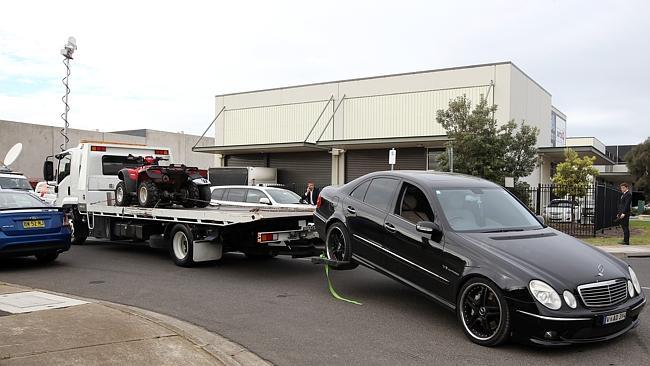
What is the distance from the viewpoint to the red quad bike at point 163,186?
11789mm

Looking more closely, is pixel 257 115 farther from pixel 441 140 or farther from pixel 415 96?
pixel 441 140

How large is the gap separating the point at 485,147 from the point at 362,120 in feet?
38.3

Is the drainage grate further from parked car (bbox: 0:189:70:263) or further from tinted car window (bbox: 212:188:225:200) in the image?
tinted car window (bbox: 212:188:225:200)

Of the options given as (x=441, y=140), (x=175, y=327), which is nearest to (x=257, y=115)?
(x=441, y=140)

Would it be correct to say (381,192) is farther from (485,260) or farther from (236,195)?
(236,195)

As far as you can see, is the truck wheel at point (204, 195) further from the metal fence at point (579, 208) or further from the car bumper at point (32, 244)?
the metal fence at point (579, 208)

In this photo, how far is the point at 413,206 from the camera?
7160 mm

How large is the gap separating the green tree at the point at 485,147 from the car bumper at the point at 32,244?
1379 centimetres

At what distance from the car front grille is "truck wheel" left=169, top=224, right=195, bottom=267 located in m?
7.07

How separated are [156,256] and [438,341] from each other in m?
8.15

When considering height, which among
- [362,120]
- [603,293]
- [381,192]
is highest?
[362,120]

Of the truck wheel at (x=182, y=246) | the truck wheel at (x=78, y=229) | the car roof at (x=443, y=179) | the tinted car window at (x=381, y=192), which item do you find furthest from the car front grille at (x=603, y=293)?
the truck wheel at (x=78, y=229)

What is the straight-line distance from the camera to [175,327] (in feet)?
20.7

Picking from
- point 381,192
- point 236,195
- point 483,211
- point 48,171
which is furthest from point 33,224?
point 483,211
